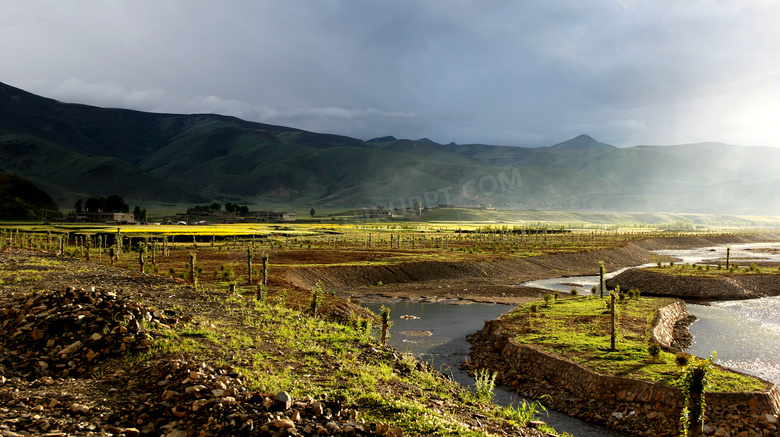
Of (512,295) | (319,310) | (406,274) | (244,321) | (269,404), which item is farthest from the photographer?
(406,274)

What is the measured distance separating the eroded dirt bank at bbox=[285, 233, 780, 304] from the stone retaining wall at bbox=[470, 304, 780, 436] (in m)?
18.1

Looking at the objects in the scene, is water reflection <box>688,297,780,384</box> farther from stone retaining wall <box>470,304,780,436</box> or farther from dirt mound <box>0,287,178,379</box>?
dirt mound <box>0,287,178,379</box>

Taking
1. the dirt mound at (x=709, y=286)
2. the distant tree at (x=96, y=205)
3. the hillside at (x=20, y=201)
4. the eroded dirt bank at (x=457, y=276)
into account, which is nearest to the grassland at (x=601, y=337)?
the eroded dirt bank at (x=457, y=276)

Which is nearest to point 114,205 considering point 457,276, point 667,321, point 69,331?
point 457,276

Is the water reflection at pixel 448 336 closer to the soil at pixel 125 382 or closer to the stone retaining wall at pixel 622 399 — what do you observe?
the stone retaining wall at pixel 622 399

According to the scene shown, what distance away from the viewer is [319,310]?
25312 mm

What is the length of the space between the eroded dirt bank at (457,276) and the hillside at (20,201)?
4236 inches

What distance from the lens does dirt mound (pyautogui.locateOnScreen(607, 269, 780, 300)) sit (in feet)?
131

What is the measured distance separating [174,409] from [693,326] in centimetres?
2997

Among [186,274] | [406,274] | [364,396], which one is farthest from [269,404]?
[406,274]

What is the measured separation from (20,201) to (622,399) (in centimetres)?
14926

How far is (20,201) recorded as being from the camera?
12325 cm

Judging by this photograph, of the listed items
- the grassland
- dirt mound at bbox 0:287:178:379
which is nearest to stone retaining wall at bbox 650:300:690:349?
the grassland

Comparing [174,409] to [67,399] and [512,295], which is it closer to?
[67,399]
